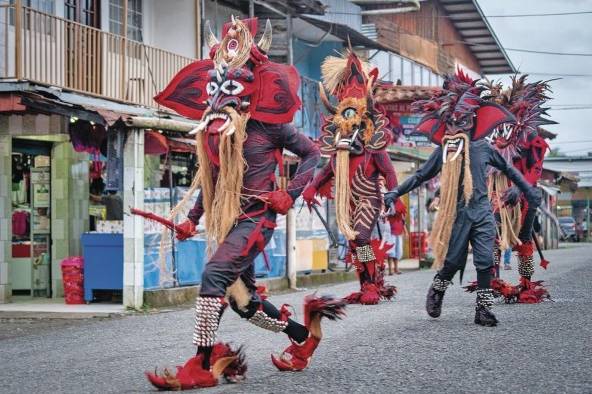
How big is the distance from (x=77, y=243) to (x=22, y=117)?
2.54 meters

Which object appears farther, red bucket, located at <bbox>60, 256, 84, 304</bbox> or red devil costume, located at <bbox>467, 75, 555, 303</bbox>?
red bucket, located at <bbox>60, 256, 84, 304</bbox>

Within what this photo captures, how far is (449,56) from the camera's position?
1505 inches

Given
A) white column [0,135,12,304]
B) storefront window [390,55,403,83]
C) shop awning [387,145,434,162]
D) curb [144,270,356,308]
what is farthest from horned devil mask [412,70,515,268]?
storefront window [390,55,403,83]

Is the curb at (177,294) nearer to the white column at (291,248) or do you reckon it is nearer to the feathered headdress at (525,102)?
the white column at (291,248)

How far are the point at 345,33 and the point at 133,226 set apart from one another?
1287cm

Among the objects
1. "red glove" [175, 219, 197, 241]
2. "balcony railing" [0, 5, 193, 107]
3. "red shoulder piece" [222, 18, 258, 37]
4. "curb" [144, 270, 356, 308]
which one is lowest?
"curb" [144, 270, 356, 308]

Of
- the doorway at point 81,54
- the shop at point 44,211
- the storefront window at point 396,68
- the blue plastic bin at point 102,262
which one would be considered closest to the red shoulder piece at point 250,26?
the blue plastic bin at point 102,262

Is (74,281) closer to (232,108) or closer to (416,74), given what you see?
(232,108)

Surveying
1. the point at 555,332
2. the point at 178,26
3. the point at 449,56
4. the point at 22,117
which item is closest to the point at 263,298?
the point at 555,332

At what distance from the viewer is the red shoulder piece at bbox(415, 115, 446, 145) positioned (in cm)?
1082

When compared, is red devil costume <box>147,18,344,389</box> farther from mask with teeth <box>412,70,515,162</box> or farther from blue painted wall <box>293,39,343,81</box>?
blue painted wall <box>293,39,343,81</box>

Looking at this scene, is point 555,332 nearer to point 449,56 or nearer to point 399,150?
point 399,150

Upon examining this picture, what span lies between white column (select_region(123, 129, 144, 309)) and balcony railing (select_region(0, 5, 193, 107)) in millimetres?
1458

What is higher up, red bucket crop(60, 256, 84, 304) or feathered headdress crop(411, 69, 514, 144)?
feathered headdress crop(411, 69, 514, 144)
